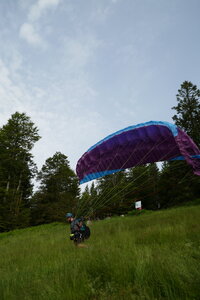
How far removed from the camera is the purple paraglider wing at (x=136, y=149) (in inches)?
236

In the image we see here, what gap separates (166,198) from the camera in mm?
30203

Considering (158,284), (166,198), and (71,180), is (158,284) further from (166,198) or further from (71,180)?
(71,180)

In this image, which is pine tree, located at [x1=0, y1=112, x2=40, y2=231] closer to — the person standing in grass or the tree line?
the tree line

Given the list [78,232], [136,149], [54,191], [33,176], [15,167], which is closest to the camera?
[78,232]

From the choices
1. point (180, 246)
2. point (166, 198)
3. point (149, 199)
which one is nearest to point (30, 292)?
point (180, 246)

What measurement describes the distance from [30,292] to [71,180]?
103ft

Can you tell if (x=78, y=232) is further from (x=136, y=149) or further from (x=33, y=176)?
(x=33, y=176)

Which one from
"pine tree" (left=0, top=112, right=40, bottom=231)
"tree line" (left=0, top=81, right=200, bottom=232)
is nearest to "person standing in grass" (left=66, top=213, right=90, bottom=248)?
"tree line" (left=0, top=81, right=200, bottom=232)

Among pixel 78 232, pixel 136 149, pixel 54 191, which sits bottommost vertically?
pixel 78 232

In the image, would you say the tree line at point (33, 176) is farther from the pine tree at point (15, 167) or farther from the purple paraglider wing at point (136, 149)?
the purple paraglider wing at point (136, 149)

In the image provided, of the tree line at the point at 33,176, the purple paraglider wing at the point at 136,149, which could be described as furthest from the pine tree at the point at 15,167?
the purple paraglider wing at the point at 136,149

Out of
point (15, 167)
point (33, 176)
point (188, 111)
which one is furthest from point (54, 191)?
point (188, 111)

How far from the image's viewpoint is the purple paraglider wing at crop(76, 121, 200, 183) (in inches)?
236

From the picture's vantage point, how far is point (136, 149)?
767cm
